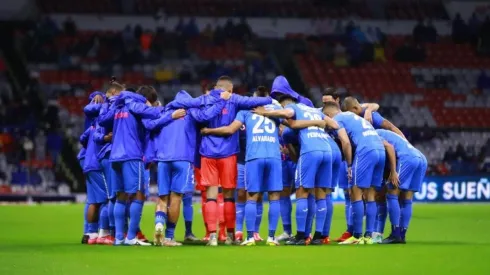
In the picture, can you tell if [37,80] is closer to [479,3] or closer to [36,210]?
[36,210]

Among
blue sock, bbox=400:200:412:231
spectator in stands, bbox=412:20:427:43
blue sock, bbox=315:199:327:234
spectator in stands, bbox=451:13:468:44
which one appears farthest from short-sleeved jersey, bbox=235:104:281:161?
spectator in stands, bbox=451:13:468:44

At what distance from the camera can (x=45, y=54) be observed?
40.2m

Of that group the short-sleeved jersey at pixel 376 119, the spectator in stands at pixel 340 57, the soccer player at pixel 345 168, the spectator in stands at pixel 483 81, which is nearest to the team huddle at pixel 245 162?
the soccer player at pixel 345 168

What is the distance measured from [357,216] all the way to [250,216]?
161 cm

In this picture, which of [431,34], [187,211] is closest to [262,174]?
[187,211]

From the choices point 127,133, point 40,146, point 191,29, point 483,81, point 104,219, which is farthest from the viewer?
point 191,29

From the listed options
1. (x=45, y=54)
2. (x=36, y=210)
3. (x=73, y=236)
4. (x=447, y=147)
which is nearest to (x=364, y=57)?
(x=447, y=147)

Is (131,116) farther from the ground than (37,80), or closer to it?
closer to it

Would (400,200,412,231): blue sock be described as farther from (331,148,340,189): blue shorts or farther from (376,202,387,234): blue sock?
(331,148,340,189): blue shorts

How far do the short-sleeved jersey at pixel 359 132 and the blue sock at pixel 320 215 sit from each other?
3.15 feet

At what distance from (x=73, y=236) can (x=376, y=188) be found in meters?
5.43

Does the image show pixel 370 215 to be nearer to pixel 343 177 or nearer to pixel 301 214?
pixel 301 214

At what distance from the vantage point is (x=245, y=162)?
52.5ft

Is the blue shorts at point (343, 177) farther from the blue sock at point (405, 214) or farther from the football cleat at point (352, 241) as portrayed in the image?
the football cleat at point (352, 241)
